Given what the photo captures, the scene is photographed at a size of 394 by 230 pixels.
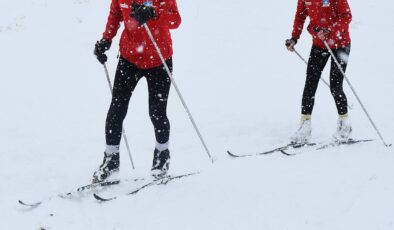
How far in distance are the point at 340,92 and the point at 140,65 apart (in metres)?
2.99

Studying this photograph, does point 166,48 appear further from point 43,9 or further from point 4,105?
point 43,9

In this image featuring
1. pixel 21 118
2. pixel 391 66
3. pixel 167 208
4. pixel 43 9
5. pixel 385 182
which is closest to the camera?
pixel 167 208

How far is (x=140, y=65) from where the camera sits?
182 inches

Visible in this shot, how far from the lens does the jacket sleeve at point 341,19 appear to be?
5.65 m

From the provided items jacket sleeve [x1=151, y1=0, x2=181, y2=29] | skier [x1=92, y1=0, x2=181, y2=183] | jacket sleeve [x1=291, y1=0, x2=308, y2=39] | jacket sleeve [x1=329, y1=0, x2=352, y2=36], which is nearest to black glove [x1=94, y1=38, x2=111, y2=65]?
skier [x1=92, y1=0, x2=181, y2=183]

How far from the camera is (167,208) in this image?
4.49 m

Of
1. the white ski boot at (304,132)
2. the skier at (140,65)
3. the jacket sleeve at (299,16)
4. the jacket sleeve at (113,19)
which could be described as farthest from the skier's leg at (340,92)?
the jacket sleeve at (113,19)

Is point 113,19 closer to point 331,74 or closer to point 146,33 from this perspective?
point 146,33

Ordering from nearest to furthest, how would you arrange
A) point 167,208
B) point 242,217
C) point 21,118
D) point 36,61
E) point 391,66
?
point 242,217 < point 167,208 < point 21,118 < point 36,61 < point 391,66

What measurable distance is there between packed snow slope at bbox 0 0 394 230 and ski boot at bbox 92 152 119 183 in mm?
255

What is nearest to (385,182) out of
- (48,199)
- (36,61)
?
(48,199)

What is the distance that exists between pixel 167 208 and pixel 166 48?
166cm

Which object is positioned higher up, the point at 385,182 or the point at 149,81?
the point at 149,81

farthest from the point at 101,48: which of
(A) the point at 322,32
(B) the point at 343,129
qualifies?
(B) the point at 343,129
